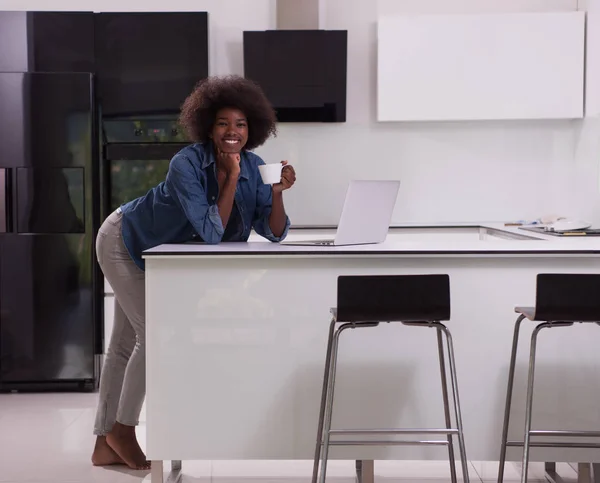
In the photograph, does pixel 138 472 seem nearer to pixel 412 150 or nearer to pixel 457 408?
pixel 457 408

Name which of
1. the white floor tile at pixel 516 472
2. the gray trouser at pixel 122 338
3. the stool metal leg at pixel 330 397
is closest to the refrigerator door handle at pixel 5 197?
the gray trouser at pixel 122 338

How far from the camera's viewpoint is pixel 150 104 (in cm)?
477

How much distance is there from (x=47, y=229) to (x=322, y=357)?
2424 mm

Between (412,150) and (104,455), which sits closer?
(104,455)

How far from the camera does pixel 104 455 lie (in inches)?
134

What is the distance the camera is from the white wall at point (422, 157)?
17.4 ft

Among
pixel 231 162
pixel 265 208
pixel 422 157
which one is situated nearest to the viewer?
pixel 231 162

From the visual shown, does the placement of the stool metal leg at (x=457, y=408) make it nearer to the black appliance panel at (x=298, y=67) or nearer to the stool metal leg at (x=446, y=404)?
the stool metal leg at (x=446, y=404)

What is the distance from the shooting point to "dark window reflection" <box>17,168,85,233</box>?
4680mm

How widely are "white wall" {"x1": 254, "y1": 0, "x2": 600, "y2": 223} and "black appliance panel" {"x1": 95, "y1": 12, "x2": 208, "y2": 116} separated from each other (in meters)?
0.79

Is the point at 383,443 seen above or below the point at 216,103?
below

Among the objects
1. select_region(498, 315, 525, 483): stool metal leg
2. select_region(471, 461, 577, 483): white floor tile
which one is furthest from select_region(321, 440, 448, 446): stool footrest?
select_region(471, 461, 577, 483): white floor tile

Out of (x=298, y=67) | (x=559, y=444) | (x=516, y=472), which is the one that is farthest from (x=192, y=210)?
(x=298, y=67)

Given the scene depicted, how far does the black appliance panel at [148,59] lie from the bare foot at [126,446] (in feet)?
6.82
